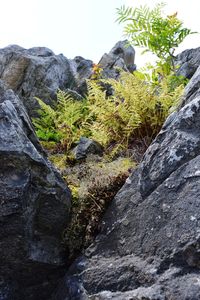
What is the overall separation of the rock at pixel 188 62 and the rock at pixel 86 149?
10.5 feet

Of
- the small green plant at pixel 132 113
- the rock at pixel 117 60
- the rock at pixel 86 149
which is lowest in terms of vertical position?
the rock at pixel 117 60

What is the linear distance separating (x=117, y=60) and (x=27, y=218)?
424 inches

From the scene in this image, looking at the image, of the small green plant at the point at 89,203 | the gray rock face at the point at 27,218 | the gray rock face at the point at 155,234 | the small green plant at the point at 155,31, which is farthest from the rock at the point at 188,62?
the gray rock face at the point at 27,218

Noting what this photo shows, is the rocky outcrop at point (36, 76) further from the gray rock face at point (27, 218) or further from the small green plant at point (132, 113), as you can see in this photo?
the gray rock face at point (27, 218)

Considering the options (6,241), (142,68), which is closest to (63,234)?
(6,241)

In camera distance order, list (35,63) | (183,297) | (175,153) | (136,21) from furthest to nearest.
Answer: (35,63) < (136,21) < (175,153) < (183,297)

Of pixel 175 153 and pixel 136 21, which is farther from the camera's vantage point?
pixel 136 21

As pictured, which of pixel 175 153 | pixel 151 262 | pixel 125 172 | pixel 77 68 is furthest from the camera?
pixel 77 68

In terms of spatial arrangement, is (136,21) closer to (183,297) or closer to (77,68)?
(183,297)

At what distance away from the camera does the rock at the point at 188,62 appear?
7.93 metres

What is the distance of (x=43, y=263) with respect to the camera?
10.2 ft

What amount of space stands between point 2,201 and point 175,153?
1591 millimetres

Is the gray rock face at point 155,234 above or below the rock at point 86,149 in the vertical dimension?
above

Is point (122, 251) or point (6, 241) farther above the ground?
point (122, 251)
